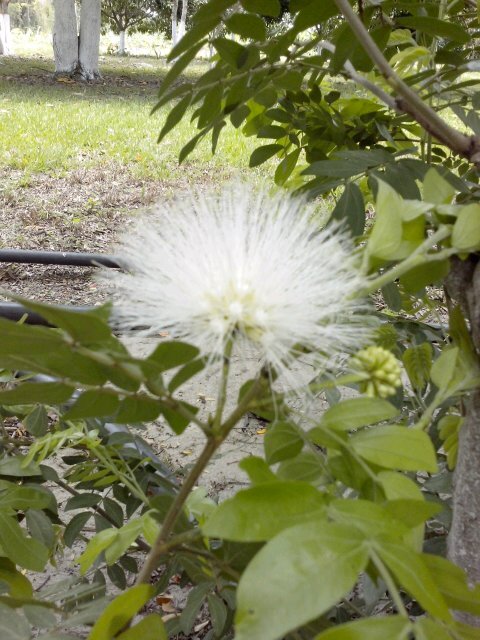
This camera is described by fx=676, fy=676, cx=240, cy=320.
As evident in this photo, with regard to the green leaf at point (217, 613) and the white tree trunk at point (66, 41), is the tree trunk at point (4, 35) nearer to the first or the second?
the white tree trunk at point (66, 41)

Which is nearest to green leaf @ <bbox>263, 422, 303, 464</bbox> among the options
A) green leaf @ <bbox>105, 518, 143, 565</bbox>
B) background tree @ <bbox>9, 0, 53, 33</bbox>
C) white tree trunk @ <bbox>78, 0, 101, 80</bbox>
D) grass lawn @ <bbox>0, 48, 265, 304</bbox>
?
green leaf @ <bbox>105, 518, 143, 565</bbox>

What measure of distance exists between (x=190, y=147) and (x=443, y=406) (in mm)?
461

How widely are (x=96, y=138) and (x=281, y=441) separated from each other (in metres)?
5.66

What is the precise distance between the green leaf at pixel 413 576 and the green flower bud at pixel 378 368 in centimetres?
11

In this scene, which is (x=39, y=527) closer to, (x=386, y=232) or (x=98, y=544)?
(x=98, y=544)

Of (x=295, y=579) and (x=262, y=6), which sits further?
(x=262, y=6)

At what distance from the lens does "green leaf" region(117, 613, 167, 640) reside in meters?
0.49

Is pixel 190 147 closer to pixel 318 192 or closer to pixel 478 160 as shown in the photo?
pixel 318 192

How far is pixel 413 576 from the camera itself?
0.36 meters

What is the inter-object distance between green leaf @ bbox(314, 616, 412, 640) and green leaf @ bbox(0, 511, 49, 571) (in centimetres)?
50

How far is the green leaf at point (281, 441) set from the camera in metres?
0.48

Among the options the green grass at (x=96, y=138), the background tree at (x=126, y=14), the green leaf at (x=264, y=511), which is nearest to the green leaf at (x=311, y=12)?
the green leaf at (x=264, y=511)

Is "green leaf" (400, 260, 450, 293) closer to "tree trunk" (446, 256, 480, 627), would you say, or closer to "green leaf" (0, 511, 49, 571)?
"tree trunk" (446, 256, 480, 627)

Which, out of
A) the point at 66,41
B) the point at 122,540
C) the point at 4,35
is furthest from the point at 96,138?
the point at 4,35
